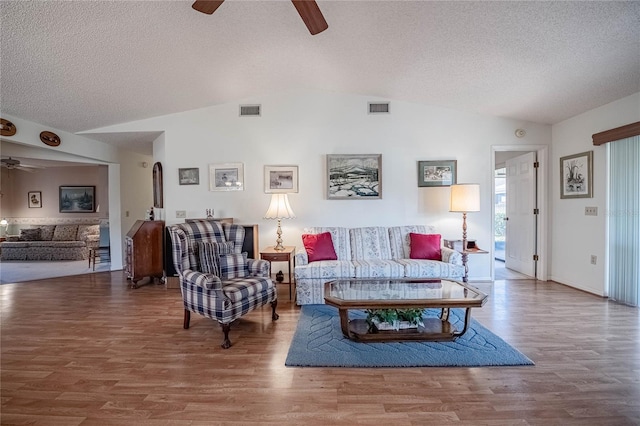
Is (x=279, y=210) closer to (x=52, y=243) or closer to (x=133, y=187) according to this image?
(x=133, y=187)

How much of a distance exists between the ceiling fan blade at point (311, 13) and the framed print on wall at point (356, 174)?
231cm

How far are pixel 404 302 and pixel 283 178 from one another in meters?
2.88

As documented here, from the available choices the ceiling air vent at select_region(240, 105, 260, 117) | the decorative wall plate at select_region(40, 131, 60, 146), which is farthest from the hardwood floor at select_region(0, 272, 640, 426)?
the ceiling air vent at select_region(240, 105, 260, 117)

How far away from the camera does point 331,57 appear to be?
3.55 meters

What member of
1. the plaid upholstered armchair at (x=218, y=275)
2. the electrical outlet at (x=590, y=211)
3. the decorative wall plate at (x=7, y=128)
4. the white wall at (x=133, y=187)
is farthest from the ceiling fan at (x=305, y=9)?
the white wall at (x=133, y=187)

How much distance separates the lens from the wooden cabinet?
174 inches

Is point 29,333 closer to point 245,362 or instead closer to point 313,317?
point 245,362

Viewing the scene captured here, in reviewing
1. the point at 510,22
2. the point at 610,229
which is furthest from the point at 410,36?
the point at 610,229

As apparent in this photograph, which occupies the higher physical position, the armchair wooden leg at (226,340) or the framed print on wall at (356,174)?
the framed print on wall at (356,174)

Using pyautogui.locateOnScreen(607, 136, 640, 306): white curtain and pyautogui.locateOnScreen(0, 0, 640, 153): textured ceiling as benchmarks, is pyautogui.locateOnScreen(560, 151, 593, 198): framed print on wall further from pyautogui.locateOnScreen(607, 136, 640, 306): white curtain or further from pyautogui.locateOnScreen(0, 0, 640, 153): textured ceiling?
pyautogui.locateOnScreen(0, 0, 640, 153): textured ceiling

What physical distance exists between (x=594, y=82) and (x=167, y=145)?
223 inches

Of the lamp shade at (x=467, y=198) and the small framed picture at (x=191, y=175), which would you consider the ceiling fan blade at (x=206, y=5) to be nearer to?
the small framed picture at (x=191, y=175)

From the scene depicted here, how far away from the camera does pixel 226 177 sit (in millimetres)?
4641

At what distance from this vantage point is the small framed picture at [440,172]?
4.55 m
